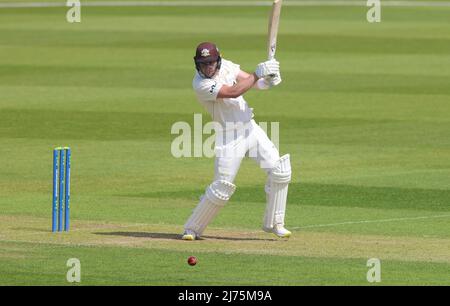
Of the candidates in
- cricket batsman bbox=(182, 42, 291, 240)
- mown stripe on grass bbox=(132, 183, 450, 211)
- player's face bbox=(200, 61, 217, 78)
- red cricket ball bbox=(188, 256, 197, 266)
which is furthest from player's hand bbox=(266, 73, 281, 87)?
mown stripe on grass bbox=(132, 183, 450, 211)

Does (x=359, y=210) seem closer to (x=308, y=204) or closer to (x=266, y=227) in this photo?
(x=308, y=204)

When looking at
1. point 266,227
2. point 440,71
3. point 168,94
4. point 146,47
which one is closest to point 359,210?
point 266,227

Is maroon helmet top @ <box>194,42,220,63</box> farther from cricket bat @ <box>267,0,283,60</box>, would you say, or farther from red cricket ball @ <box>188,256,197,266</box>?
red cricket ball @ <box>188,256,197,266</box>

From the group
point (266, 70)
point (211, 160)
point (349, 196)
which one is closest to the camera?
point (266, 70)

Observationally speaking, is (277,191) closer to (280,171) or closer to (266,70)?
(280,171)

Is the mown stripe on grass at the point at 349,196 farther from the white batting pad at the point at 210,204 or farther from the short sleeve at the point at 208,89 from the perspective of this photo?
the short sleeve at the point at 208,89

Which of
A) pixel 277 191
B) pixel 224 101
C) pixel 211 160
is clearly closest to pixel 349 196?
pixel 277 191

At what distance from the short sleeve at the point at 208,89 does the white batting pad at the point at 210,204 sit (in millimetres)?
812

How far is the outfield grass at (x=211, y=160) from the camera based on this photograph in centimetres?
1290

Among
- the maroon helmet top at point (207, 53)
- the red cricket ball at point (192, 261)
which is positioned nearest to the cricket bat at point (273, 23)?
the maroon helmet top at point (207, 53)

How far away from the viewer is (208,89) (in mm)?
13766

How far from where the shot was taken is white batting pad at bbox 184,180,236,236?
1382 centimetres

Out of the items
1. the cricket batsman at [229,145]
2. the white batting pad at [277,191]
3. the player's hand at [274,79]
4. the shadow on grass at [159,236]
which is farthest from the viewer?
the shadow on grass at [159,236]

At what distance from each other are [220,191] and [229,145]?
456 mm
